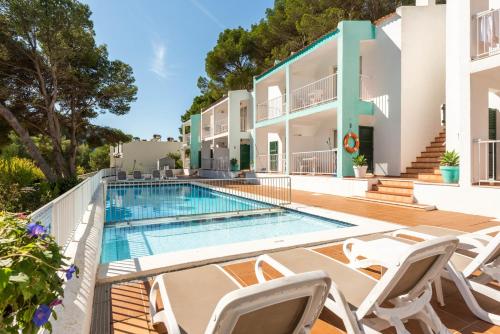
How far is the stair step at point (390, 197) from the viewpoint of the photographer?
29.0 ft

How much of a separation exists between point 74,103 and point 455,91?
71.6 feet

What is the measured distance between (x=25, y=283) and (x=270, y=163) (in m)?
18.3

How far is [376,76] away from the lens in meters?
12.7

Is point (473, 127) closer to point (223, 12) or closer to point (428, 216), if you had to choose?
point (428, 216)

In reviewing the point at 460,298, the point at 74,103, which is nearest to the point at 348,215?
the point at 460,298

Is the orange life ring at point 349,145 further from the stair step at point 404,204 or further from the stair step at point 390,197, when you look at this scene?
the stair step at point 404,204

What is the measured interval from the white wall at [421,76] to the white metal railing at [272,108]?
6965 mm

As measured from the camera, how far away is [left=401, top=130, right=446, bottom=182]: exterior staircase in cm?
1077

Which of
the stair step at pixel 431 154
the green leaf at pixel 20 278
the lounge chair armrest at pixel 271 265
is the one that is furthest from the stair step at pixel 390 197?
the green leaf at pixel 20 278

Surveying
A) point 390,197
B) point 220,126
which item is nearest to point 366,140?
point 390,197

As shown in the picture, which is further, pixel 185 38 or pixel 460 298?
A: pixel 185 38

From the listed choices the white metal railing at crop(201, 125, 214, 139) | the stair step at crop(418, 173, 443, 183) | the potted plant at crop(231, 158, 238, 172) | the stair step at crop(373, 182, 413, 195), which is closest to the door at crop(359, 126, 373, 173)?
the stair step at crop(373, 182, 413, 195)

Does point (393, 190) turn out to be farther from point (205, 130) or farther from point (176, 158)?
point (176, 158)

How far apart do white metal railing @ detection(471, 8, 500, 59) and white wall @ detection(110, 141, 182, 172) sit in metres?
33.7
